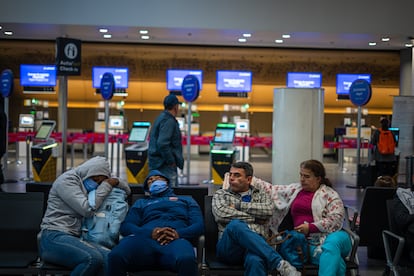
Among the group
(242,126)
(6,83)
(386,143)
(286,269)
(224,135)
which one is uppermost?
(6,83)

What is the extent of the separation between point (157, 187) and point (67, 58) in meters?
4.92

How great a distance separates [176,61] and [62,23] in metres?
9.06

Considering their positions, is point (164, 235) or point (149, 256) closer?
point (149, 256)

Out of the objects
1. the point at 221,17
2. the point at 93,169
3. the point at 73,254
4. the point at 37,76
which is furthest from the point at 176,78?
the point at 73,254

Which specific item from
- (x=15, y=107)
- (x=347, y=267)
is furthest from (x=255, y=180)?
(x=15, y=107)

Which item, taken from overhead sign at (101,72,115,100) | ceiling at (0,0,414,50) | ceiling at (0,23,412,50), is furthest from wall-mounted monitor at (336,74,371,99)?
overhead sign at (101,72,115,100)

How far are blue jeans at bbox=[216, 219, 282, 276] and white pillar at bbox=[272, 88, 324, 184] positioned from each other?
2764 mm

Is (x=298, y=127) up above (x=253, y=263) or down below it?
above

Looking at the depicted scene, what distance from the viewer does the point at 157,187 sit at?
5.30 meters

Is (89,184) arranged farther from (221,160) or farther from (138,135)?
(138,135)

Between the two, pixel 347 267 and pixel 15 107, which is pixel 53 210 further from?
pixel 15 107

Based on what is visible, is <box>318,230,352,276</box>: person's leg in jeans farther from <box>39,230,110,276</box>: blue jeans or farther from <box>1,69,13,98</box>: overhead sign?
<box>1,69,13,98</box>: overhead sign

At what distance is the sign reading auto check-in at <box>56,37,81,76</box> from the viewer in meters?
9.50

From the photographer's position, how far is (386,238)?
5363 mm
